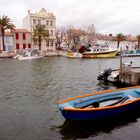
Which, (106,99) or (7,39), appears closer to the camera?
(106,99)

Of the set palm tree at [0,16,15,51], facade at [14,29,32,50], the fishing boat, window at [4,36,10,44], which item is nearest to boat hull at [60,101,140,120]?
the fishing boat

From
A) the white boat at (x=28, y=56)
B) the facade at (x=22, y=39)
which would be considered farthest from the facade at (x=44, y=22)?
the white boat at (x=28, y=56)

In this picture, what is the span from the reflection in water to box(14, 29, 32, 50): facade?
52.1 meters

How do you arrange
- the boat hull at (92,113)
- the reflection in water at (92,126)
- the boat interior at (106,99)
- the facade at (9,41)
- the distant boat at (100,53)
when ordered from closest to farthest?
1. the reflection in water at (92,126)
2. the boat hull at (92,113)
3. the boat interior at (106,99)
4. the distant boat at (100,53)
5. the facade at (9,41)

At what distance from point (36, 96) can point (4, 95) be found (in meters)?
2.57

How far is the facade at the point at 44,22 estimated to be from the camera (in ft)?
195

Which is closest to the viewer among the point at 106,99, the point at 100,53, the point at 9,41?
the point at 106,99

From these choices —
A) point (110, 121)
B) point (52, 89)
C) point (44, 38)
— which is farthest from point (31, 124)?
point (44, 38)

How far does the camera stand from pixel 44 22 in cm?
6119

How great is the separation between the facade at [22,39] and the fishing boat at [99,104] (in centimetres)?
5082

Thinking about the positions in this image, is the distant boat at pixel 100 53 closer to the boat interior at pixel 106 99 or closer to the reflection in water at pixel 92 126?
the boat interior at pixel 106 99

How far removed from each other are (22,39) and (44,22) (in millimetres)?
9183

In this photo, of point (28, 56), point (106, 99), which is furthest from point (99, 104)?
point (28, 56)

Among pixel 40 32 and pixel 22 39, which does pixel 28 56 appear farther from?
pixel 22 39
